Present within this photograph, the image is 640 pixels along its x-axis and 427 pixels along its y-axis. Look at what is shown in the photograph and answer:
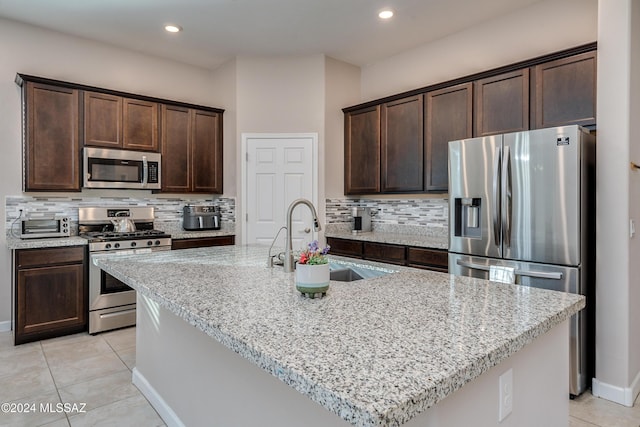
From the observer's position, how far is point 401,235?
423 centimetres

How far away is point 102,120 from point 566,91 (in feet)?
13.3

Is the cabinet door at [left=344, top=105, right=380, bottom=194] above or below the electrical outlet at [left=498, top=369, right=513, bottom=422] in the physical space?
above

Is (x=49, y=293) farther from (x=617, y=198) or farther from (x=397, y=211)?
(x=617, y=198)

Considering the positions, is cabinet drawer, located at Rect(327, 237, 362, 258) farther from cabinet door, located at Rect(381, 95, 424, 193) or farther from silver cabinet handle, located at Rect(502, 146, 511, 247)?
silver cabinet handle, located at Rect(502, 146, 511, 247)

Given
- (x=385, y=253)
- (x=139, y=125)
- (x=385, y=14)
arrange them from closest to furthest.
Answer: (x=385, y=14)
(x=385, y=253)
(x=139, y=125)

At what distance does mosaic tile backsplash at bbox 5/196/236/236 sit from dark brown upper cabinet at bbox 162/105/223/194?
0.27 m

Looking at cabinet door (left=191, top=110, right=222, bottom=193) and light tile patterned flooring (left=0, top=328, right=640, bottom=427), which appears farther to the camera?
cabinet door (left=191, top=110, right=222, bottom=193)

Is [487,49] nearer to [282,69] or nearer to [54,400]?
[282,69]

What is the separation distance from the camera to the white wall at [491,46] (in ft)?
10.4

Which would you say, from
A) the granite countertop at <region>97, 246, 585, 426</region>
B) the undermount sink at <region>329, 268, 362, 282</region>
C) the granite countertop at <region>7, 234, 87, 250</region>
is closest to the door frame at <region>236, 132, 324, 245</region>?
the granite countertop at <region>7, 234, 87, 250</region>

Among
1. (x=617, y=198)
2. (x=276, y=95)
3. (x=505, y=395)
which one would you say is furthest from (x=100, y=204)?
(x=617, y=198)

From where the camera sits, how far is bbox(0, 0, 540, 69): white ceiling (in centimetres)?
336

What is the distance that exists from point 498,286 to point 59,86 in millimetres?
3987

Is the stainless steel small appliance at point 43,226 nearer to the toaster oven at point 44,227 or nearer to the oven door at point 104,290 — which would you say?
the toaster oven at point 44,227
